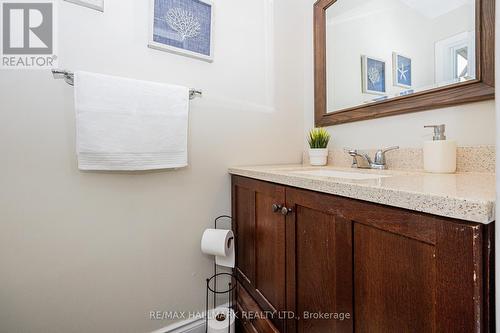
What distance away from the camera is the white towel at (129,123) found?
829mm

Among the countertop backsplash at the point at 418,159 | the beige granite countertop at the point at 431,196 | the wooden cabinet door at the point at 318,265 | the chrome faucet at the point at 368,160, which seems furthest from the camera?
the chrome faucet at the point at 368,160

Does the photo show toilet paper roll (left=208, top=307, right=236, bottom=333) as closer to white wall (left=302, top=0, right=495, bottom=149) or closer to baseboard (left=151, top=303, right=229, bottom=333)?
baseboard (left=151, top=303, right=229, bottom=333)

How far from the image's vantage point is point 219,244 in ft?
3.35

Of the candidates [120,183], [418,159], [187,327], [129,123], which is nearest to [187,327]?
[187,327]

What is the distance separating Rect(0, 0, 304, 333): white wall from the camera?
0.80m

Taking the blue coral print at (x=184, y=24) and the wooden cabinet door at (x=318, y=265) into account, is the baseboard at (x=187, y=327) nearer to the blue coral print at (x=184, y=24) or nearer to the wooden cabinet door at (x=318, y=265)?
the wooden cabinet door at (x=318, y=265)

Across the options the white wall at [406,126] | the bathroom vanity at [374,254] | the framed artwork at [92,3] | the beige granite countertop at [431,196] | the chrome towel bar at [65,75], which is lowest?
the bathroom vanity at [374,254]

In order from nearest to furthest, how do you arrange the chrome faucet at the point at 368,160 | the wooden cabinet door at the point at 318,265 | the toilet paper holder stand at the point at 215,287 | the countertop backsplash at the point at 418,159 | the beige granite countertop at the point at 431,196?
the beige granite countertop at the point at 431,196 < the wooden cabinet door at the point at 318,265 < the countertop backsplash at the point at 418,159 < the chrome faucet at the point at 368,160 < the toilet paper holder stand at the point at 215,287

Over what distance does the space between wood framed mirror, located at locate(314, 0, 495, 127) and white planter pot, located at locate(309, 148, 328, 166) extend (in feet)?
0.59

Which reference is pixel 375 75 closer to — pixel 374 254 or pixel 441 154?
pixel 441 154

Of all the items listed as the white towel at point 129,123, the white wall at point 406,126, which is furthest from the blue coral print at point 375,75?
the white towel at point 129,123

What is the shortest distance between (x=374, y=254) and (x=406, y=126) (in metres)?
0.68

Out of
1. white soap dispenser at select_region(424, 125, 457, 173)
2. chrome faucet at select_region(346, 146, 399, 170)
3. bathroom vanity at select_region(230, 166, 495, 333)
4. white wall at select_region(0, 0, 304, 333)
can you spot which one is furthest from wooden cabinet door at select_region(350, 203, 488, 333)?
white wall at select_region(0, 0, 304, 333)

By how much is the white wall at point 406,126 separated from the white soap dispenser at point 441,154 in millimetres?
73
